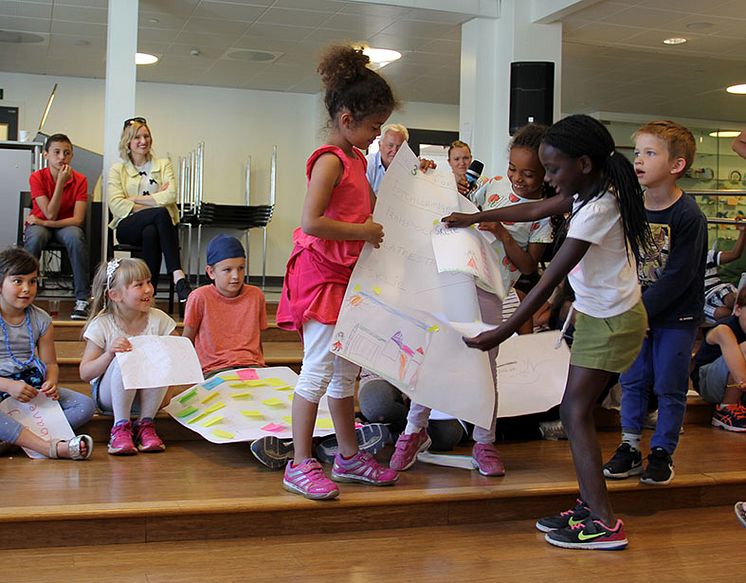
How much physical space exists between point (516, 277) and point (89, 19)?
202 inches

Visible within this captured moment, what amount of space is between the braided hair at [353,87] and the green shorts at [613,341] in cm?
81

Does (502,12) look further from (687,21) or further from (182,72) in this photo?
(182,72)

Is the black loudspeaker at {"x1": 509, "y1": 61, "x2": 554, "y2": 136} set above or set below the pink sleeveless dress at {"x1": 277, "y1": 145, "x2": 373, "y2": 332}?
above

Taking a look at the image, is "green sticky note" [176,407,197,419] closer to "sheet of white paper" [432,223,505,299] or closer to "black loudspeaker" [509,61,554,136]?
"sheet of white paper" [432,223,505,299]

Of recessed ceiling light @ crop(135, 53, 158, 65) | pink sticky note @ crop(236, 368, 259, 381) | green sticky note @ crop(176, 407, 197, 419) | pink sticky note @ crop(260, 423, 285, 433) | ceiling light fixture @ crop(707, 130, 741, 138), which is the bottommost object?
pink sticky note @ crop(260, 423, 285, 433)

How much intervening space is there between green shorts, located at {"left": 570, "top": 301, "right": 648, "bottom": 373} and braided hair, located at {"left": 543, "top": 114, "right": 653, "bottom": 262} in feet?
0.67

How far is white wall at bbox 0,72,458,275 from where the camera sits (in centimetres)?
918

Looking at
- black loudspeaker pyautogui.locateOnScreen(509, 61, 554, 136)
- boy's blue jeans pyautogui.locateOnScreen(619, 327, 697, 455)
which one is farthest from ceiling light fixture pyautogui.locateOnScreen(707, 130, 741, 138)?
boy's blue jeans pyautogui.locateOnScreen(619, 327, 697, 455)

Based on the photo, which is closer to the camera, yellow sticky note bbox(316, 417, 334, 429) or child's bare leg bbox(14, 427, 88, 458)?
child's bare leg bbox(14, 427, 88, 458)

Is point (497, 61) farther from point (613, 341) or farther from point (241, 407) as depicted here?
point (613, 341)

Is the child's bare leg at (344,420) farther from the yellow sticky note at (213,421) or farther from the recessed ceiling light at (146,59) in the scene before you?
the recessed ceiling light at (146,59)

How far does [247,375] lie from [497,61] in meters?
4.07

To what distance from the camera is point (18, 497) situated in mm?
2393

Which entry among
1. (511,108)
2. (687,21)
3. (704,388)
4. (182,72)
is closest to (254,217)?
(182,72)
